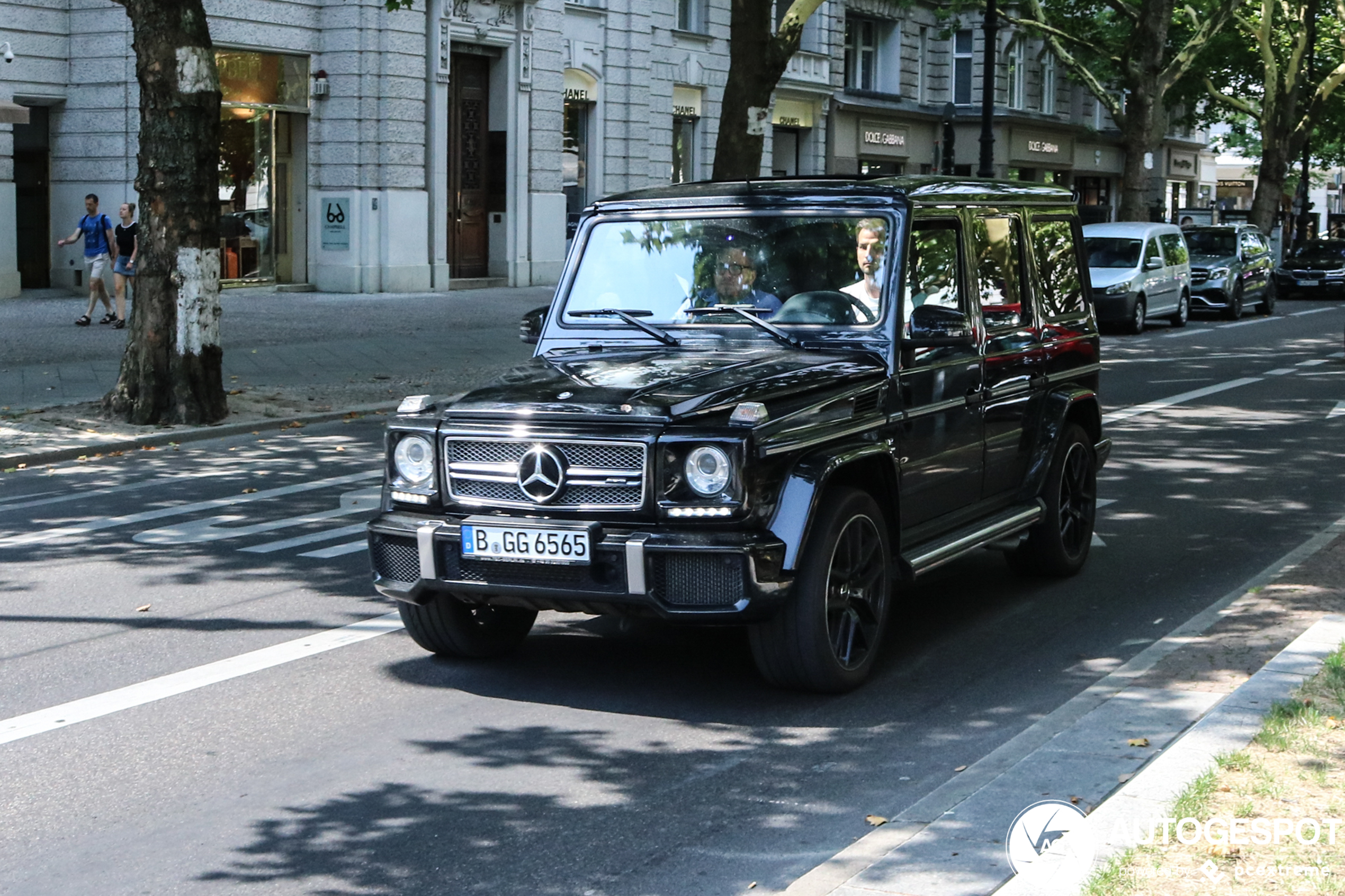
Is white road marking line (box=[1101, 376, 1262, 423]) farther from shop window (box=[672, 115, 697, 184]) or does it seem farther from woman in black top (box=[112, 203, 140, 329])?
shop window (box=[672, 115, 697, 184])

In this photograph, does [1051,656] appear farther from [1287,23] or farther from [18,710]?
[1287,23]

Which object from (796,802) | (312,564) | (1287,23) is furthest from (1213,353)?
(1287,23)

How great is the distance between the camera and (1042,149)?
188ft

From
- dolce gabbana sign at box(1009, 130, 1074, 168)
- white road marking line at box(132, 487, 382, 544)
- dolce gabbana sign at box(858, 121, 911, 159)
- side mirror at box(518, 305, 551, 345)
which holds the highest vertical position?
dolce gabbana sign at box(1009, 130, 1074, 168)

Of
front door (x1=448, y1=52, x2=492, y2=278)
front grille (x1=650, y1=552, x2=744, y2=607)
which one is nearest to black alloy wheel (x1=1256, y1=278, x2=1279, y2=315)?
front door (x1=448, y1=52, x2=492, y2=278)

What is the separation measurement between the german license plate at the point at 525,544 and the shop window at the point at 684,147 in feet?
109

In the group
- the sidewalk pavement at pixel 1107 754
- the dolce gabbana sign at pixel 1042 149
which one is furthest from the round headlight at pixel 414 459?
the dolce gabbana sign at pixel 1042 149

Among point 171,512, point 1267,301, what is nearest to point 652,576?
point 171,512

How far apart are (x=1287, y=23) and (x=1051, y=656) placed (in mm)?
44346

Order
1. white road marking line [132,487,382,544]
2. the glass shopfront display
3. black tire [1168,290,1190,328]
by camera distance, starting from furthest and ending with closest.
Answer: black tire [1168,290,1190,328], the glass shopfront display, white road marking line [132,487,382,544]

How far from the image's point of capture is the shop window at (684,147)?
38938mm

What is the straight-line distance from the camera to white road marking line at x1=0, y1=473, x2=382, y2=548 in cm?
961

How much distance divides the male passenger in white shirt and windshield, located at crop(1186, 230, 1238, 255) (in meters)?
28.4

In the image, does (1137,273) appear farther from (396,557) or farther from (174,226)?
(396,557)
